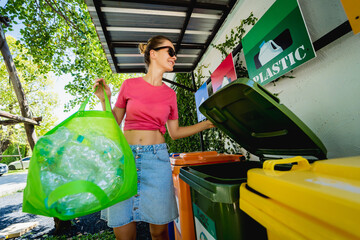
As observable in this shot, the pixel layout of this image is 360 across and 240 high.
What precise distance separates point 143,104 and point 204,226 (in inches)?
42.7

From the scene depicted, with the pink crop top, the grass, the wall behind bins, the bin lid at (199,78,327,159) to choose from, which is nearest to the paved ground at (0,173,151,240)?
the grass

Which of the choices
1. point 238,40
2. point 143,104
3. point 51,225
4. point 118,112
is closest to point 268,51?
point 238,40

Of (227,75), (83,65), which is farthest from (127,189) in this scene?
(83,65)

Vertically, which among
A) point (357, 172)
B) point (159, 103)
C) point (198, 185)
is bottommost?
point (198, 185)

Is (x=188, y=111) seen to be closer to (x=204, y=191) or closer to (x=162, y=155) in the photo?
(x=162, y=155)

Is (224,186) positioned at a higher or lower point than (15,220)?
higher

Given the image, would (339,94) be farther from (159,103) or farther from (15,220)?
(15,220)

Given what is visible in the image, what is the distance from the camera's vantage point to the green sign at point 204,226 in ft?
3.38

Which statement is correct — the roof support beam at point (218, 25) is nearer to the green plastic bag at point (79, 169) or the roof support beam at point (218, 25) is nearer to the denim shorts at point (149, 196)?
the denim shorts at point (149, 196)

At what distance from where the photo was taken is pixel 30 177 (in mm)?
880

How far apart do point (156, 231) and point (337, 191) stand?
1331 millimetres

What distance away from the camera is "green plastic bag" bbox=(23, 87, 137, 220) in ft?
2.78

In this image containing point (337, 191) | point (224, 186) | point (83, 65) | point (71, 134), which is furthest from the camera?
point (83, 65)

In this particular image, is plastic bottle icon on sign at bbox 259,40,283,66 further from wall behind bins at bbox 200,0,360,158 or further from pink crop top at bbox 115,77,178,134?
pink crop top at bbox 115,77,178,134
